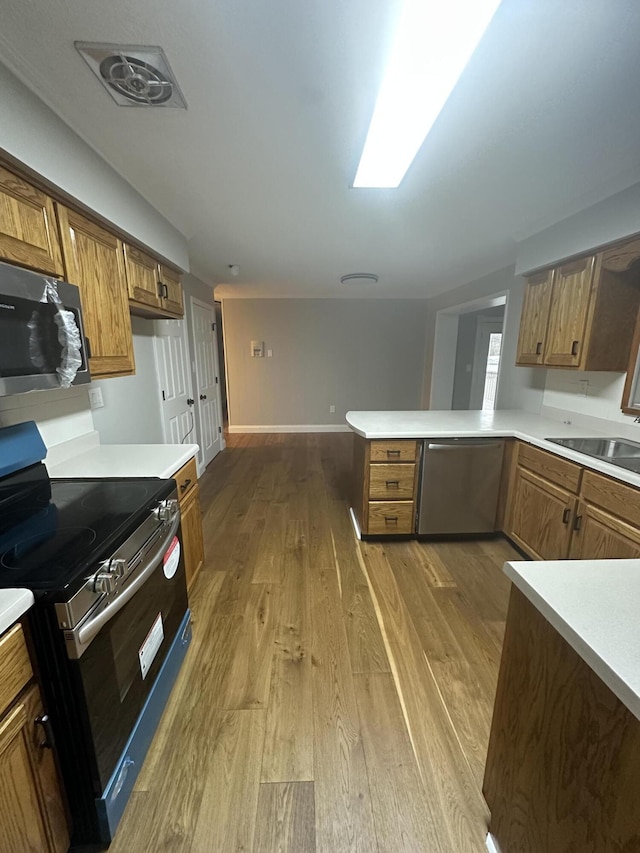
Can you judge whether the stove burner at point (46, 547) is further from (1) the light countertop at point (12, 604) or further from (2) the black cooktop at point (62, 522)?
(1) the light countertop at point (12, 604)

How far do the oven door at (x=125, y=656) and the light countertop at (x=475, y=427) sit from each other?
1552 mm

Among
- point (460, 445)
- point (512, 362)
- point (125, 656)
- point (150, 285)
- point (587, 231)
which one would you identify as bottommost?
point (125, 656)

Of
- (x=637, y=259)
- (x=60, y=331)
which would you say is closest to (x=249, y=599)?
(x=60, y=331)

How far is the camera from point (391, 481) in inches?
101

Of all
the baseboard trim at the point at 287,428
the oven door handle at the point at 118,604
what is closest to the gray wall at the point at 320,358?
the baseboard trim at the point at 287,428

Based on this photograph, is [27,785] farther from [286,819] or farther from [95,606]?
[286,819]

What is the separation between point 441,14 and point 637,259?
1.72 metres

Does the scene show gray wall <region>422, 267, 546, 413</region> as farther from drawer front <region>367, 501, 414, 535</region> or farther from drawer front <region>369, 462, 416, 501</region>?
drawer front <region>367, 501, 414, 535</region>

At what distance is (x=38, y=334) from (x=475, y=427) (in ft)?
8.43

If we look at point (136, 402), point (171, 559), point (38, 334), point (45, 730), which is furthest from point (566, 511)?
point (136, 402)

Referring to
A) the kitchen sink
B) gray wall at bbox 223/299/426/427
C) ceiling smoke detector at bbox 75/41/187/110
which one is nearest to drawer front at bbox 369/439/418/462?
the kitchen sink

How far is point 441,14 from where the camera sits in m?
0.95

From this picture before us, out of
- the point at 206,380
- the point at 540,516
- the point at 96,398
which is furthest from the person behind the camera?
the point at 206,380

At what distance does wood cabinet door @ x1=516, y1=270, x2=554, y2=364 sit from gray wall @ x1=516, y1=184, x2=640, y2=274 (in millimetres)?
116
